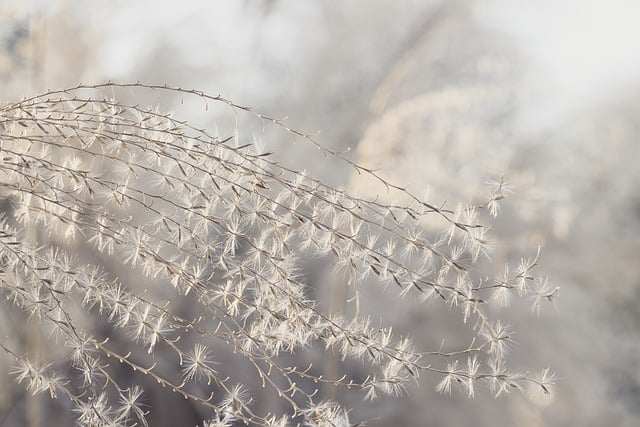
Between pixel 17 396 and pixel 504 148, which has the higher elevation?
pixel 504 148

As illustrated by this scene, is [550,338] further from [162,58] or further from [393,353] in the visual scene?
[393,353]

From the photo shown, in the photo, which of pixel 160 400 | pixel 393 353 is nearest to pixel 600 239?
pixel 160 400

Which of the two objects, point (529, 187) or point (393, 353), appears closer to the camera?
point (393, 353)

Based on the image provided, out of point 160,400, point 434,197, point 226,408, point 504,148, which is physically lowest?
point 226,408

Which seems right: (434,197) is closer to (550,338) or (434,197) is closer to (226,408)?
(550,338)

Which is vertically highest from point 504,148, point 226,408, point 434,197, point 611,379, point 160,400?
point 504,148

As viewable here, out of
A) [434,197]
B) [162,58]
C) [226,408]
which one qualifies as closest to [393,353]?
[226,408]
